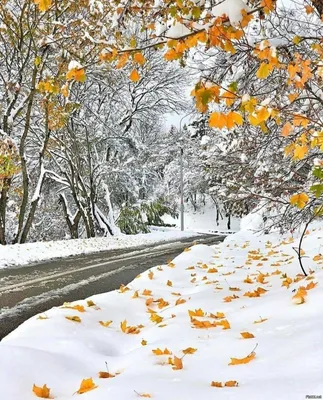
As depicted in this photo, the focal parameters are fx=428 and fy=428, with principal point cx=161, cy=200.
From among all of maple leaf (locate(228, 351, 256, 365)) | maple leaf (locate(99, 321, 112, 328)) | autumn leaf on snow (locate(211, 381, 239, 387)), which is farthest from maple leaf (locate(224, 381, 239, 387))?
maple leaf (locate(99, 321, 112, 328))

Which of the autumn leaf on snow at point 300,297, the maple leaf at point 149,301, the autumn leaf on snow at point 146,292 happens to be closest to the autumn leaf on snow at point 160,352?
the autumn leaf on snow at point 300,297

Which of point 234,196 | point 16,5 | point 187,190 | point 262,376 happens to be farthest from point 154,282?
point 187,190

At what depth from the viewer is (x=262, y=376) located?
2.13 meters

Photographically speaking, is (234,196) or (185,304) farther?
(234,196)

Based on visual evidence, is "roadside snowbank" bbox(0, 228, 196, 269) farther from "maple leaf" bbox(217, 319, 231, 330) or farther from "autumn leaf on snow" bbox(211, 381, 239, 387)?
"autumn leaf on snow" bbox(211, 381, 239, 387)

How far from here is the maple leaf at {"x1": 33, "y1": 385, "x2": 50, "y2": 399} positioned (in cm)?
227

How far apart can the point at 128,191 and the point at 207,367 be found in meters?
22.5

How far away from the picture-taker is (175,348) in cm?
296

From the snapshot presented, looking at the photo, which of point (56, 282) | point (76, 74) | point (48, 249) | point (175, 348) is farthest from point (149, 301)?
point (48, 249)

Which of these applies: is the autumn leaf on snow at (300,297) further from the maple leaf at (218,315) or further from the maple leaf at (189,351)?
the maple leaf at (189,351)

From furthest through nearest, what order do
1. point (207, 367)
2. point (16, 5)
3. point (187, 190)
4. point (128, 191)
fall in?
1. point (187, 190)
2. point (128, 191)
3. point (16, 5)
4. point (207, 367)

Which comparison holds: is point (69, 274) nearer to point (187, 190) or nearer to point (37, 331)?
point (37, 331)

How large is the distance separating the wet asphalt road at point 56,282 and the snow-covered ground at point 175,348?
115 cm

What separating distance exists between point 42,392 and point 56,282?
5505 millimetres
